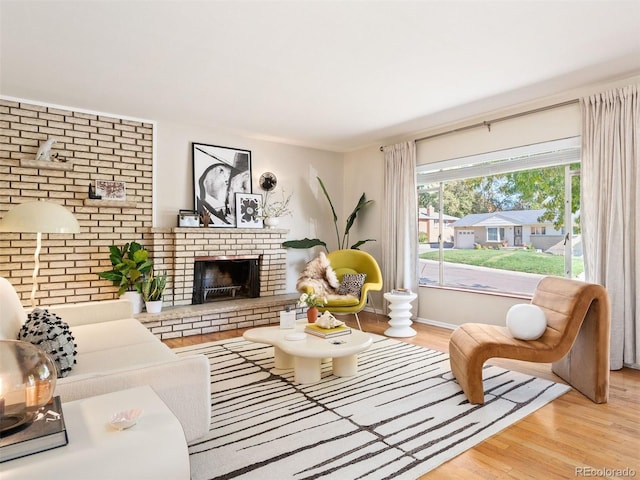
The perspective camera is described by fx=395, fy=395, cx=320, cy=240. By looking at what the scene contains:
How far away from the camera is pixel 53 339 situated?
205 centimetres

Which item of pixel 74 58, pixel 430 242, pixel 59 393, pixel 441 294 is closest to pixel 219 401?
pixel 59 393

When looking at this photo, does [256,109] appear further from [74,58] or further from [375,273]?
[375,273]

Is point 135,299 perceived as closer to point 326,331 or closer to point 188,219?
point 188,219

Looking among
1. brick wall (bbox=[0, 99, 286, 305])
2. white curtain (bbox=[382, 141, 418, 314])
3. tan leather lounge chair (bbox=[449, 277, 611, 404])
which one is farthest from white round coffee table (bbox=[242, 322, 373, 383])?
white curtain (bbox=[382, 141, 418, 314])

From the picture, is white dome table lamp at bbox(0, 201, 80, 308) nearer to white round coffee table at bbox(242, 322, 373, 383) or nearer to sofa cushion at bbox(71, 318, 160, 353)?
sofa cushion at bbox(71, 318, 160, 353)

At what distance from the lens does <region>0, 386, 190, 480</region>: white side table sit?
1193mm

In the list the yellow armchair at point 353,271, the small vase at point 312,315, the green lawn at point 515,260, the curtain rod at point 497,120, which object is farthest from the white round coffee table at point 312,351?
the curtain rod at point 497,120

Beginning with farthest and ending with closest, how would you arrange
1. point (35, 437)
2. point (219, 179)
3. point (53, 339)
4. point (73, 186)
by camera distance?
point (219, 179)
point (73, 186)
point (53, 339)
point (35, 437)

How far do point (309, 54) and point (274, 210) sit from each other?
2905 millimetres

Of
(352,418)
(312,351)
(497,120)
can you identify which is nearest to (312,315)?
(312,351)

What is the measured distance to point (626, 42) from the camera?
2.79 meters

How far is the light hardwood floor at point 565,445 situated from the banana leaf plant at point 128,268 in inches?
140

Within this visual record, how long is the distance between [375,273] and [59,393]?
3.76m

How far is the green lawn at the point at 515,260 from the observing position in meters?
4.05
